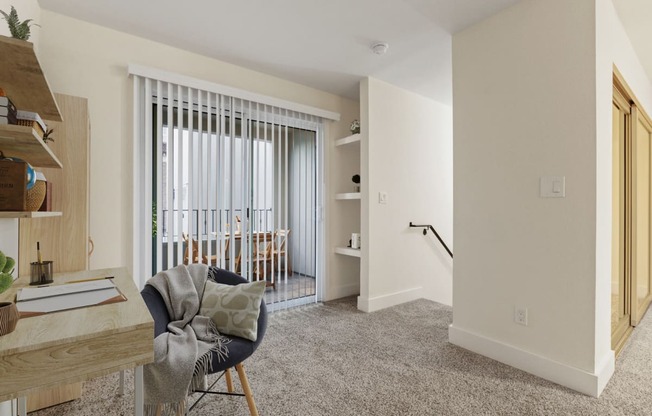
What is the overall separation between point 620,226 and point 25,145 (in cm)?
392

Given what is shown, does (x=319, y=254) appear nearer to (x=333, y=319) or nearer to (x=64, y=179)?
(x=333, y=319)

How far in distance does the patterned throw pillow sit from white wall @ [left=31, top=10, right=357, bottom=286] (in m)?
1.27

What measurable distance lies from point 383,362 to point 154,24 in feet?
10.1

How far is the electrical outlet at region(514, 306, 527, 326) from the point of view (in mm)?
2135

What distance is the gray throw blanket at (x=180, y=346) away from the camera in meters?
1.29

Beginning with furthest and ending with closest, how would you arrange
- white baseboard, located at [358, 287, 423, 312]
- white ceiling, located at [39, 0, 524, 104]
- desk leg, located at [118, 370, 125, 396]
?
white baseboard, located at [358, 287, 423, 312], white ceiling, located at [39, 0, 524, 104], desk leg, located at [118, 370, 125, 396]

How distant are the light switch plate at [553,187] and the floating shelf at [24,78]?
262cm

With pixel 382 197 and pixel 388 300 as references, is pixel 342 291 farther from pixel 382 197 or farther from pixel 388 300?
pixel 382 197

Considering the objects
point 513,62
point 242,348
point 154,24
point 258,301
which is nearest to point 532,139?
point 513,62

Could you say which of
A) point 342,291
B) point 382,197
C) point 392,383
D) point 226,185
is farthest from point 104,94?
point 342,291

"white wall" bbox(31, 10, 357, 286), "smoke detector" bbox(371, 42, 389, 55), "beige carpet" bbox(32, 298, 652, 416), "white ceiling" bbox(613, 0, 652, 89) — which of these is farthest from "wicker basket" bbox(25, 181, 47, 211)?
"white ceiling" bbox(613, 0, 652, 89)

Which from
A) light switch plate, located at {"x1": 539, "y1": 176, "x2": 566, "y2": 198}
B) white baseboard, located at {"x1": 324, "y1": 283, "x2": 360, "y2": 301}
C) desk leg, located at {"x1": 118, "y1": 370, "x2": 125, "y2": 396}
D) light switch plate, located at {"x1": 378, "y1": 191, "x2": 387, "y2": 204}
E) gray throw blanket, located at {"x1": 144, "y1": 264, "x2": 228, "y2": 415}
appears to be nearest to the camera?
gray throw blanket, located at {"x1": 144, "y1": 264, "x2": 228, "y2": 415}

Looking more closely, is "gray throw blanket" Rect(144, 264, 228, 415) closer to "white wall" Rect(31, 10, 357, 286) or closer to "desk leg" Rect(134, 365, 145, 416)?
"desk leg" Rect(134, 365, 145, 416)

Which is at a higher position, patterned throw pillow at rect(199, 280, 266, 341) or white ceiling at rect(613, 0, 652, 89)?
white ceiling at rect(613, 0, 652, 89)
